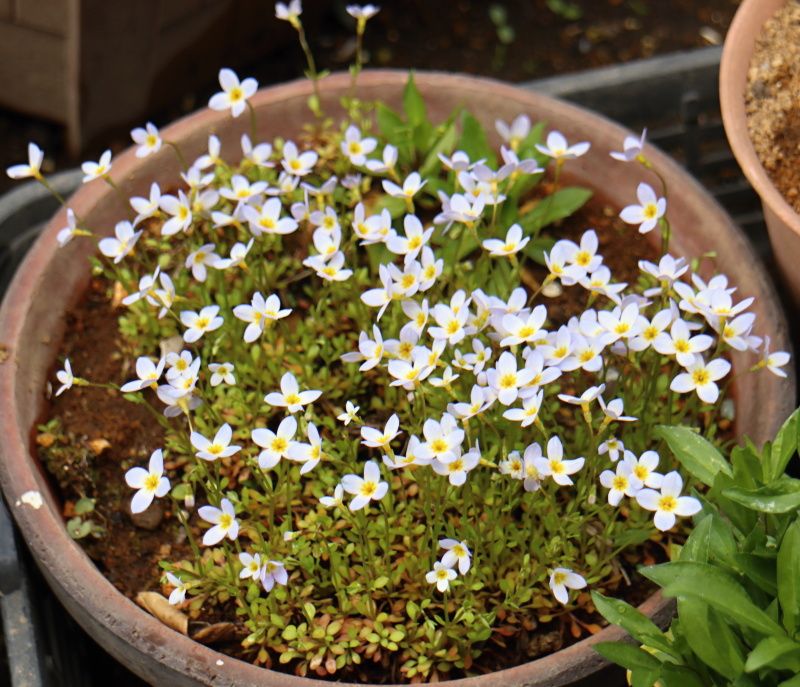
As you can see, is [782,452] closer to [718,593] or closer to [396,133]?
[718,593]

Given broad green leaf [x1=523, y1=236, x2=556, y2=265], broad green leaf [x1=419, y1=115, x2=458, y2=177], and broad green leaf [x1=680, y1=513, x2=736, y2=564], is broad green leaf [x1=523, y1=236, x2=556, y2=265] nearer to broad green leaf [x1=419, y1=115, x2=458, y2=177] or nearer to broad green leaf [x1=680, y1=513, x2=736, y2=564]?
broad green leaf [x1=419, y1=115, x2=458, y2=177]

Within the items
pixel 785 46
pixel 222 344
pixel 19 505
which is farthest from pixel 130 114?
pixel 785 46

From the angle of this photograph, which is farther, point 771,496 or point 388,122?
point 388,122

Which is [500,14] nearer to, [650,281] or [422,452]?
[650,281]

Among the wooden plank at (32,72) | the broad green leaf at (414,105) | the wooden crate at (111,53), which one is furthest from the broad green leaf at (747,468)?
the wooden plank at (32,72)

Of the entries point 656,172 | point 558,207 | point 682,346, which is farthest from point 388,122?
point 682,346

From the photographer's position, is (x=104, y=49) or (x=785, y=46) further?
(x=104, y=49)

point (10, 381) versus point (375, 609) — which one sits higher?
point (10, 381)
